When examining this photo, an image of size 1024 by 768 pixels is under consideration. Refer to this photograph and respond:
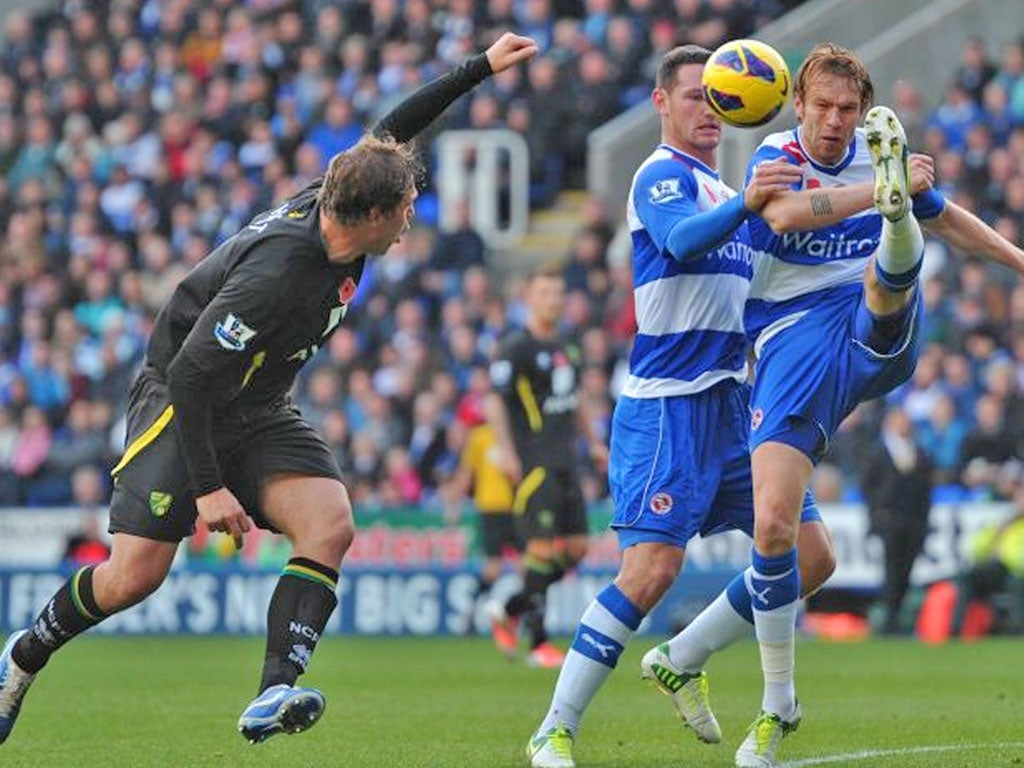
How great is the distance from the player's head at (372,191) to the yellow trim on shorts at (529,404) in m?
7.67

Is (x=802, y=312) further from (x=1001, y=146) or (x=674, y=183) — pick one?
(x=1001, y=146)

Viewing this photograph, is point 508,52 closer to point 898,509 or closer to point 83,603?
point 83,603

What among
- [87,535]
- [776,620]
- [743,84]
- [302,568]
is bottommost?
[87,535]

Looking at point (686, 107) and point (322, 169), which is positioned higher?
point (686, 107)

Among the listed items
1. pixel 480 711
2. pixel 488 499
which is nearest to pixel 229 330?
pixel 480 711

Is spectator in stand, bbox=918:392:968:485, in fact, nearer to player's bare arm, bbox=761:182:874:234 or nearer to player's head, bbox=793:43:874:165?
player's head, bbox=793:43:874:165

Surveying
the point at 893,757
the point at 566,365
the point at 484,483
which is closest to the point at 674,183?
the point at 893,757

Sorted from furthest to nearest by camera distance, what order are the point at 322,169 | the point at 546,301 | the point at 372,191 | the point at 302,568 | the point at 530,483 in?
the point at 322,169
the point at 530,483
the point at 546,301
the point at 302,568
the point at 372,191

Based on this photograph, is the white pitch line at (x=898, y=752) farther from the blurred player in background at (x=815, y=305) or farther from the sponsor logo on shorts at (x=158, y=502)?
the sponsor logo on shorts at (x=158, y=502)

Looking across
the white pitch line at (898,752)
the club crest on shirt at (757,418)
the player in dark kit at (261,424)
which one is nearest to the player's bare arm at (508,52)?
the player in dark kit at (261,424)

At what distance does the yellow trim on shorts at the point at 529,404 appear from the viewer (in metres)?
15.4

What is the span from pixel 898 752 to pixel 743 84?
264 centimetres

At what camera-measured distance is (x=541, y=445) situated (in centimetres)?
1532

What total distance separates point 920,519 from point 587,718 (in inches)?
328
